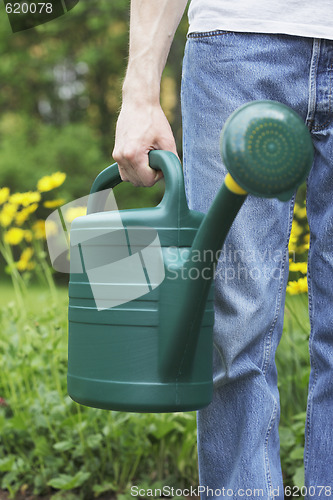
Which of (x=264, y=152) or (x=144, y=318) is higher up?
(x=264, y=152)

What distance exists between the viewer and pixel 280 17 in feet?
3.62

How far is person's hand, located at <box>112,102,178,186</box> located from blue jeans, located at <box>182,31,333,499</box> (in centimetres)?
8

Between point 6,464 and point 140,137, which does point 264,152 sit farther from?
point 6,464

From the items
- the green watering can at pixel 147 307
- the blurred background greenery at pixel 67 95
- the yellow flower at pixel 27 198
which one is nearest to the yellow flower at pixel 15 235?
the yellow flower at pixel 27 198

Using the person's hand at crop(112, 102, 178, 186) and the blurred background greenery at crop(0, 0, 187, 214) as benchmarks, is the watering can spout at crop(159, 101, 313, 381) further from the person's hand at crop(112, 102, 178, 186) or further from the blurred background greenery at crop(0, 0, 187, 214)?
the blurred background greenery at crop(0, 0, 187, 214)

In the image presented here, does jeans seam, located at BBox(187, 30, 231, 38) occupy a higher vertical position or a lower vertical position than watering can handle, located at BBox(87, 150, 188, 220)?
higher

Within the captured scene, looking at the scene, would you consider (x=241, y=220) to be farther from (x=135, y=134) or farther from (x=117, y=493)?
(x=117, y=493)

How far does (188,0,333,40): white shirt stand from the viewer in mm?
1100

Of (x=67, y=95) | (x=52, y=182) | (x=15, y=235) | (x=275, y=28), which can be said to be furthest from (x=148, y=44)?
(x=67, y=95)

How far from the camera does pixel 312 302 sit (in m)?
1.25

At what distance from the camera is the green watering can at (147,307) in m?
1.03

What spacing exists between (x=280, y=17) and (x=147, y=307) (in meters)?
0.55

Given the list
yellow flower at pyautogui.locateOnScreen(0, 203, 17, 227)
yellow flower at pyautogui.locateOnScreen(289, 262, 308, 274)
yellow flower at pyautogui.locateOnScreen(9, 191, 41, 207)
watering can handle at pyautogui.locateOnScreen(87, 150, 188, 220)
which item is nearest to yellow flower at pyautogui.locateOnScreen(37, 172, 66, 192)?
yellow flower at pyautogui.locateOnScreen(9, 191, 41, 207)

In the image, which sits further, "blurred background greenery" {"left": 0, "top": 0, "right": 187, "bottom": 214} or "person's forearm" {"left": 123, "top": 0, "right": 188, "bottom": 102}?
"blurred background greenery" {"left": 0, "top": 0, "right": 187, "bottom": 214}
